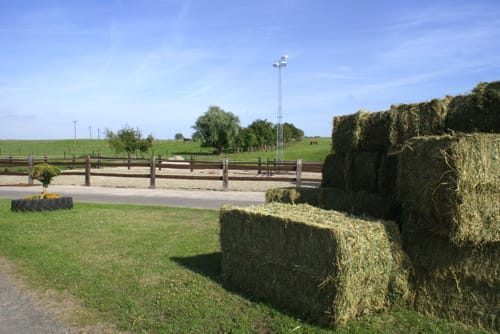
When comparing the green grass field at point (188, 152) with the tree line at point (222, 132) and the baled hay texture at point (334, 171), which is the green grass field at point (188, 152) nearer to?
the tree line at point (222, 132)

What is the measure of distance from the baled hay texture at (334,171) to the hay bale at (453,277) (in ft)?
6.88

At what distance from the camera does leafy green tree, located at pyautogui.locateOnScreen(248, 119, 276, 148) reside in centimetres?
7226

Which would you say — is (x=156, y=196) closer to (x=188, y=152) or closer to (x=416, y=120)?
(x=416, y=120)

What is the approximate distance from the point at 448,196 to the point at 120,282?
3827 mm

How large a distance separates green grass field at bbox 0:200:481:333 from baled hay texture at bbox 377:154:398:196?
5.83ft

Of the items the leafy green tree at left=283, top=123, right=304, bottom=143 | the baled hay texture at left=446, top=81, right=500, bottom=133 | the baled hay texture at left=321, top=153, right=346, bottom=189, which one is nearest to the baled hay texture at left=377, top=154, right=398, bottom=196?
the baled hay texture at left=321, top=153, right=346, bottom=189

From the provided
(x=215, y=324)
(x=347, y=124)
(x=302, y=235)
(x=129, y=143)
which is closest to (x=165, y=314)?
(x=215, y=324)

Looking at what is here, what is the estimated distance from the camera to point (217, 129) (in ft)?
209

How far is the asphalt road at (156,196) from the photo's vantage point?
43.8 feet

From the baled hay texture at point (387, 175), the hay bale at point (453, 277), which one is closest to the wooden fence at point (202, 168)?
the baled hay texture at point (387, 175)

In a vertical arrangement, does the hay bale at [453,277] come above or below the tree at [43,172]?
below

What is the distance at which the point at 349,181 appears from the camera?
20.5ft

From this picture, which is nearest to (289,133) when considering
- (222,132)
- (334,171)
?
(222,132)

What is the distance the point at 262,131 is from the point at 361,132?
222ft
